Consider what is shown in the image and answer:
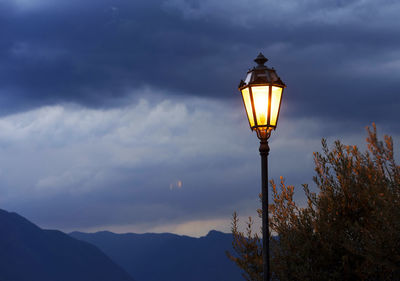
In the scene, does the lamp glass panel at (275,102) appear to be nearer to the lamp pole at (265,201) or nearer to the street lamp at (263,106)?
the street lamp at (263,106)

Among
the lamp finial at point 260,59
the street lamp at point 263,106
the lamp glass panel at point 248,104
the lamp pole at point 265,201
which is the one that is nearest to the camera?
the lamp pole at point 265,201

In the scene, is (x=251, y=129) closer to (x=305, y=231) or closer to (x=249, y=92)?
(x=249, y=92)

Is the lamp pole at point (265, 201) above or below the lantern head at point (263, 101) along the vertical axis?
below

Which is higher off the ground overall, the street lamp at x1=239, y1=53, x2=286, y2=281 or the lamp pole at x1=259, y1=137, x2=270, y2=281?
the street lamp at x1=239, y1=53, x2=286, y2=281

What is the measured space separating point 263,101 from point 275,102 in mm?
251

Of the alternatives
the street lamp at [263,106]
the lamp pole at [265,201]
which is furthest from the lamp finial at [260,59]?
the lamp pole at [265,201]

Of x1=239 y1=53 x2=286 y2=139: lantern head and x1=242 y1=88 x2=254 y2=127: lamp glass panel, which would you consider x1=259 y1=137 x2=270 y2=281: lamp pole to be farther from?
x1=242 y1=88 x2=254 y2=127: lamp glass panel

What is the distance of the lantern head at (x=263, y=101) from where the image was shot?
9.64 meters

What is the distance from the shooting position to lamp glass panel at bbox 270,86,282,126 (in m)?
9.69

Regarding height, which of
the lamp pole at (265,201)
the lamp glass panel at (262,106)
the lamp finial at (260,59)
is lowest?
the lamp pole at (265,201)

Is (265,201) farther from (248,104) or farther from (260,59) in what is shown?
(260,59)

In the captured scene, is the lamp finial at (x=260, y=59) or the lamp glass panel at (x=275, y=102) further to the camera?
the lamp finial at (x=260, y=59)

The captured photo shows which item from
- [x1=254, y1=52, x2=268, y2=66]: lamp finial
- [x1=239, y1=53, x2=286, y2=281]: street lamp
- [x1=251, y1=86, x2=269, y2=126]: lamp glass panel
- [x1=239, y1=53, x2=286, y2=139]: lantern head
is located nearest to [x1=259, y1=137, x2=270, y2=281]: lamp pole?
[x1=239, y1=53, x2=286, y2=281]: street lamp

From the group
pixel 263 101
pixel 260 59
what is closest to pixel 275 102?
pixel 263 101
